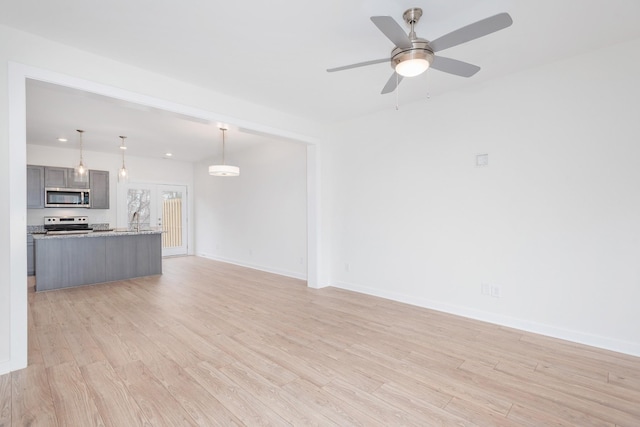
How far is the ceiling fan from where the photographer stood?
5.74 ft

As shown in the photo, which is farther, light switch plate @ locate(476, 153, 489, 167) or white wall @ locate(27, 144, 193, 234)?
white wall @ locate(27, 144, 193, 234)

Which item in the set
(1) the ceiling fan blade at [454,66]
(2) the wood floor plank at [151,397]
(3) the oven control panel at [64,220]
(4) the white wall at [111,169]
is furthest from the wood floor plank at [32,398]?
(4) the white wall at [111,169]

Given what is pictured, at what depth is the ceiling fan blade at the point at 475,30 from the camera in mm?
1689

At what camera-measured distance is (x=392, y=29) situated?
1821 millimetres

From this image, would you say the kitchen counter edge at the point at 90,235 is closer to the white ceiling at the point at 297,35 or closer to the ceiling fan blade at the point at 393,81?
the white ceiling at the point at 297,35

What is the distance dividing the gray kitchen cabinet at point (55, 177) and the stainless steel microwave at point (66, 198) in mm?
128

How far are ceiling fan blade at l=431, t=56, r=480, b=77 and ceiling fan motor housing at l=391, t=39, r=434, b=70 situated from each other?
0.45ft

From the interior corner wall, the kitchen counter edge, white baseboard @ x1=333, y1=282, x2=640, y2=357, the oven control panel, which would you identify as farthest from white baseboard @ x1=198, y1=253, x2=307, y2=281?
the oven control panel

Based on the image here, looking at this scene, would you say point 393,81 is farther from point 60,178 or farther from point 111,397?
point 60,178

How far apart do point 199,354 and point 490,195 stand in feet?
11.4

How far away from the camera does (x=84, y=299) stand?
14.3ft

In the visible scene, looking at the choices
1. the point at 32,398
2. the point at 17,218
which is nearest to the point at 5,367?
the point at 32,398

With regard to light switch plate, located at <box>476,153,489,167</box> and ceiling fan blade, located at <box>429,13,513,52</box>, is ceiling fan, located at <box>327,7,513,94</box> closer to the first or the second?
ceiling fan blade, located at <box>429,13,513,52</box>

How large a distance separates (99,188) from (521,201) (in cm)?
841
